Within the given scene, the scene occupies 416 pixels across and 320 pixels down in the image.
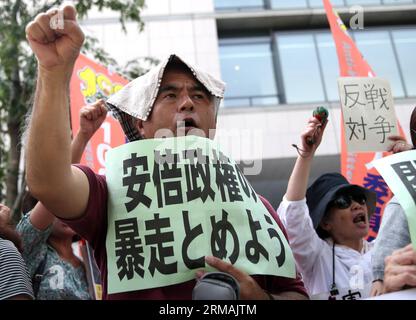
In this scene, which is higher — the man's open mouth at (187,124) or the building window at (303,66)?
the building window at (303,66)

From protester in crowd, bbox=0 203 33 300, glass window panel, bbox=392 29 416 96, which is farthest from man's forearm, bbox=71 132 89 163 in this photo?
glass window panel, bbox=392 29 416 96

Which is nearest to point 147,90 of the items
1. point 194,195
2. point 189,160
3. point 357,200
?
point 189,160

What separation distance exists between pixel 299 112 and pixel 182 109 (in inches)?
291

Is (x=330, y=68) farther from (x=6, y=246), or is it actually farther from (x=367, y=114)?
(x=6, y=246)

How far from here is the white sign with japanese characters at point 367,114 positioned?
1.89 m

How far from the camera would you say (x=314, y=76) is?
8.85 metres

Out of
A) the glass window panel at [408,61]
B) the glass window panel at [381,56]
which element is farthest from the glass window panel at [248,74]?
the glass window panel at [408,61]

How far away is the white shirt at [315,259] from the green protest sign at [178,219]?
695 mm

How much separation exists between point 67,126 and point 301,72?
8.48 meters

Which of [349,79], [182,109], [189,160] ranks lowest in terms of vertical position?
[189,160]

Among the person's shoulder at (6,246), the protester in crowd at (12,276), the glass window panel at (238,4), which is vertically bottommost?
the protester in crowd at (12,276)

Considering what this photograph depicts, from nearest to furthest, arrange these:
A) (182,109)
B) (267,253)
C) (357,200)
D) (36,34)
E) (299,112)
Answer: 1. (36,34)
2. (267,253)
3. (182,109)
4. (357,200)
5. (299,112)

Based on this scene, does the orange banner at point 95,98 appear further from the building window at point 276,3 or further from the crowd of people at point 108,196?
the building window at point 276,3

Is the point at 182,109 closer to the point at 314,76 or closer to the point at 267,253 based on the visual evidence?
the point at 267,253
